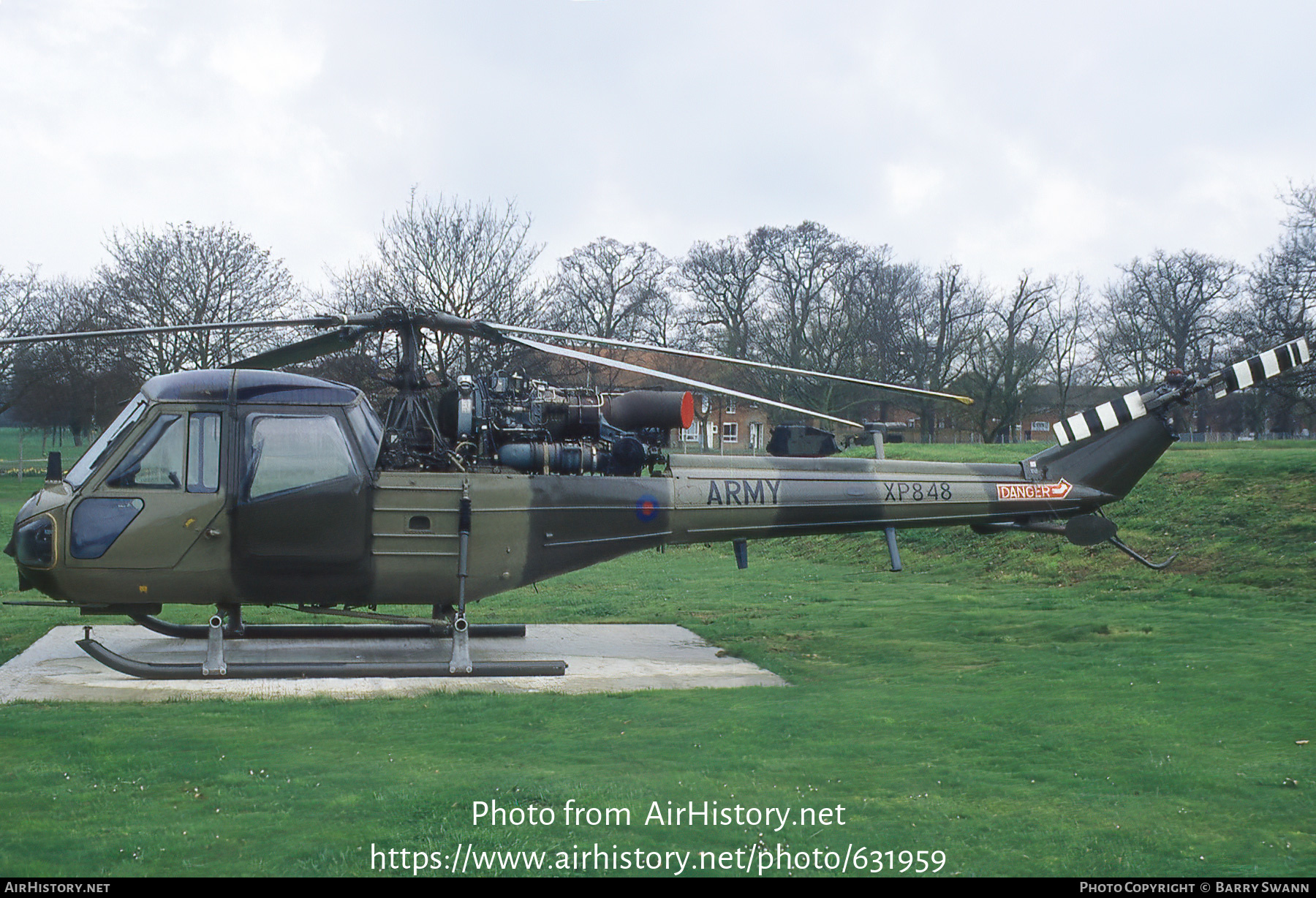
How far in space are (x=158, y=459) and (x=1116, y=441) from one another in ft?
36.2

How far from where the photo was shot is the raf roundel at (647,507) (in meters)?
11.2

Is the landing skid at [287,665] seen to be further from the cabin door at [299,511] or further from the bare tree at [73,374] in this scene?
the bare tree at [73,374]

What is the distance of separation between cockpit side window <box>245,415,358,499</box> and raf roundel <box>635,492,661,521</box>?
3.12 metres

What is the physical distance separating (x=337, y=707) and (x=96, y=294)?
36.7 m

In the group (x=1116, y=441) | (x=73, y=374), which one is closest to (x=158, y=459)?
(x=1116, y=441)

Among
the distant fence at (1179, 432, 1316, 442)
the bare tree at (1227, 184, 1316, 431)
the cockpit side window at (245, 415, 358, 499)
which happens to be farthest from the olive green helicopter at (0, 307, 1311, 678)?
the distant fence at (1179, 432, 1316, 442)

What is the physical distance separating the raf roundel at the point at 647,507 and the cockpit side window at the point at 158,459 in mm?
4733

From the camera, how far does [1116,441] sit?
40.9ft

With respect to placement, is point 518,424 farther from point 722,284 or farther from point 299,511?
point 722,284

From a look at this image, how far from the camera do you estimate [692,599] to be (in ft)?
53.6

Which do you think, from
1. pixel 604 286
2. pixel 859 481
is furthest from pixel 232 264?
pixel 859 481

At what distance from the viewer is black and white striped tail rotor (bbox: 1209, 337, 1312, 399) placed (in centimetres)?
1123

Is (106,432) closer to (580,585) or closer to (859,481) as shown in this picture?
(859,481)

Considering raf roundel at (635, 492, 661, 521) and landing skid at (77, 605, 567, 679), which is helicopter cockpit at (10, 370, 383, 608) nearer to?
landing skid at (77, 605, 567, 679)
